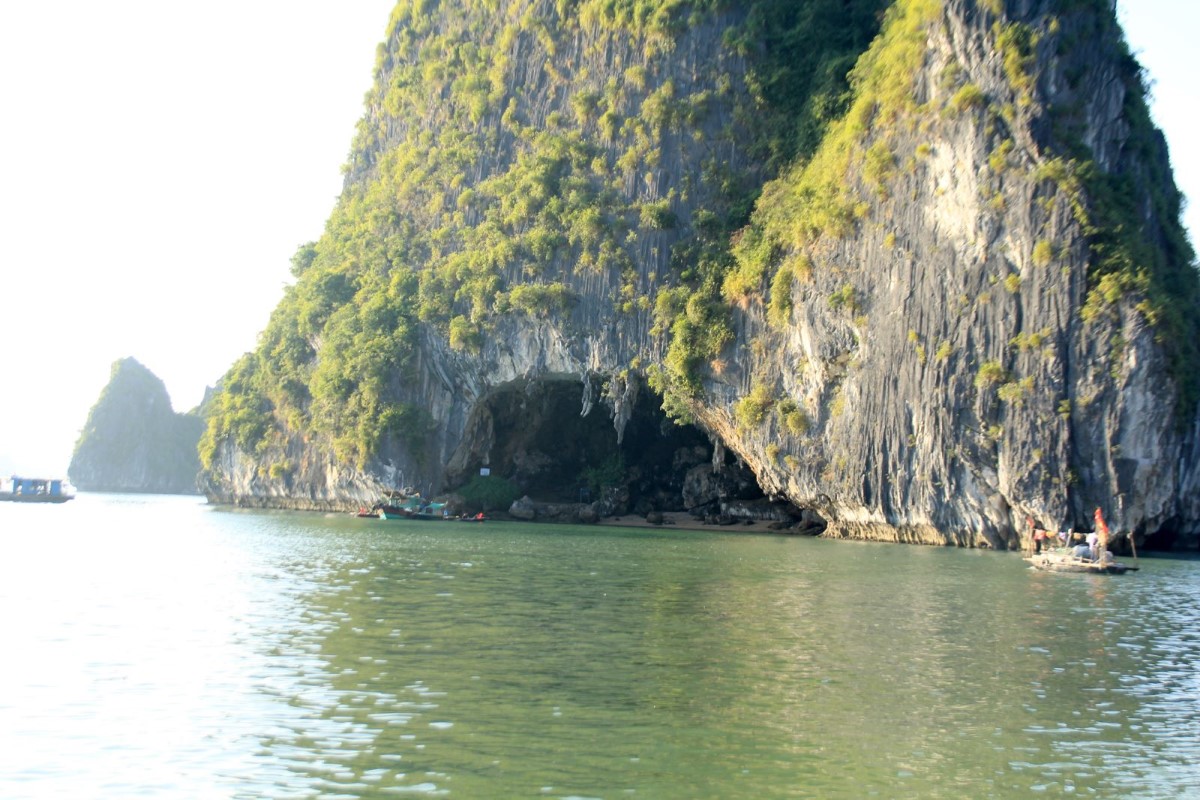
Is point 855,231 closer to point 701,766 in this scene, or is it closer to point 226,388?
point 701,766

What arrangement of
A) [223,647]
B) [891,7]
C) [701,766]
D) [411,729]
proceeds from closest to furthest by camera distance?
[701,766], [411,729], [223,647], [891,7]

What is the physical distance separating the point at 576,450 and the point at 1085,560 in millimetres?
34160

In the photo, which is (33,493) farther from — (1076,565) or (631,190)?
(1076,565)

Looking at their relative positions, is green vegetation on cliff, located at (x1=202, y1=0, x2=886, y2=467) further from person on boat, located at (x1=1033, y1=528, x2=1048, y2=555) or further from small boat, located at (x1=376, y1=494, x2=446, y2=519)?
person on boat, located at (x1=1033, y1=528, x2=1048, y2=555)

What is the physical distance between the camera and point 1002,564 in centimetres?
3297

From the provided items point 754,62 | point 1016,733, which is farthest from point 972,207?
point 1016,733

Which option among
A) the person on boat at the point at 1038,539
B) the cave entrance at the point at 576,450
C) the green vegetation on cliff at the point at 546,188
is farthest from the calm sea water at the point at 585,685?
the cave entrance at the point at 576,450

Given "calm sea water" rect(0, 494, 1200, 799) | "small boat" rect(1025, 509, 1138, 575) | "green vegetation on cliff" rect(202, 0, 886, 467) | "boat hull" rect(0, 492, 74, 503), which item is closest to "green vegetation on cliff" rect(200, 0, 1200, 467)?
"green vegetation on cliff" rect(202, 0, 886, 467)

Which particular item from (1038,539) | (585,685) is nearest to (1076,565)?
(1038,539)

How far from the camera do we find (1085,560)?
31328 millimetres

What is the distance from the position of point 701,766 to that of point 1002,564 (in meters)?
24.8

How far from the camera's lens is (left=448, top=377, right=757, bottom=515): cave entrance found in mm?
59375

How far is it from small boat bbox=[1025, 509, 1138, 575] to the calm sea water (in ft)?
13.2

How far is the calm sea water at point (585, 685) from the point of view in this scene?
34.1 feet
